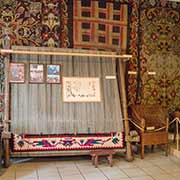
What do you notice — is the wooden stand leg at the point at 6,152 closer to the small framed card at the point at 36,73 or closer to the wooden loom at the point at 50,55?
the wooden loom at the point at 50,55

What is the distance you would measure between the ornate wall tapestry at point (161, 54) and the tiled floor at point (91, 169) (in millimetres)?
1516

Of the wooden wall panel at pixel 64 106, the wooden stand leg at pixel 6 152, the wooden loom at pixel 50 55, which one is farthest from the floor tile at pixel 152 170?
the wooden stand leg at pixel 6 152

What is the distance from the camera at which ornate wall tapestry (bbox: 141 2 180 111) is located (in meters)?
6.02

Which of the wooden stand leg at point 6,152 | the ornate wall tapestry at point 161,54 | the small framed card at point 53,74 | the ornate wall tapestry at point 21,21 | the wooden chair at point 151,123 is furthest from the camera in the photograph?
the ornate wall tapestry at point 161,54

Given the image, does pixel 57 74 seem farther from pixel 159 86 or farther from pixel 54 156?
pixel 159 86

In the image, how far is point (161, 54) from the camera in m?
6.13

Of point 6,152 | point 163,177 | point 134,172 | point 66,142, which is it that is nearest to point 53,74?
point 66,142

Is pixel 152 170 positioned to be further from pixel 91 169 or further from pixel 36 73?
pixel 36 73

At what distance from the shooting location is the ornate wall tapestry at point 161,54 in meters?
6.02

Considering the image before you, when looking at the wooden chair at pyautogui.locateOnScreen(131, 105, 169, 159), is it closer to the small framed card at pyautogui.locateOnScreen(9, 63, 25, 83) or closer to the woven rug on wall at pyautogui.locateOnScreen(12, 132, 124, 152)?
the woven rug on wall at pyautogui.locateOnScreen(12, 132, 124, 152)

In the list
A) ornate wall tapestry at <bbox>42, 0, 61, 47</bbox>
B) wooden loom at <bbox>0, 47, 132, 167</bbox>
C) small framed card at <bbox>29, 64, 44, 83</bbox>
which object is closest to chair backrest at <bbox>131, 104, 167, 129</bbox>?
wooden loom at <bbox>0, 47, 132, 167</bbox>

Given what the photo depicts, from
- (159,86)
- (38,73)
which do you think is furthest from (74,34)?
(159,86)

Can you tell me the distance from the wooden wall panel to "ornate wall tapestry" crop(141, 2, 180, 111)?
4.20 ft

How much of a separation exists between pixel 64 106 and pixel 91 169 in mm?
1079
